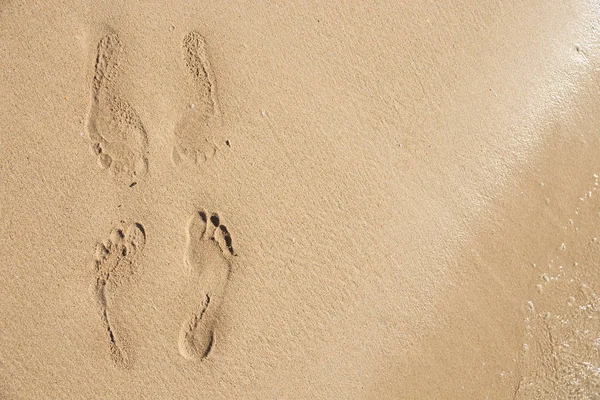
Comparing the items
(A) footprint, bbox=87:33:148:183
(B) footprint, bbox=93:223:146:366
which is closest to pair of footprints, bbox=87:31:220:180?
(A) footprint, bbox=87:33:148:183

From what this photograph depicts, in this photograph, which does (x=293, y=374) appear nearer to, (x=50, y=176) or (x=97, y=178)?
(x=97, y=178)

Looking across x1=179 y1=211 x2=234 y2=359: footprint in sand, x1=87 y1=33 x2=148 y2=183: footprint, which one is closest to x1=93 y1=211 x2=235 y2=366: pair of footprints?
x1=179 y1=211 x2=234 y2=359: footprint in sand

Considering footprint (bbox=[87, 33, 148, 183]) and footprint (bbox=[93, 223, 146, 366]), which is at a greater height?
footprint (bbox=[87, 33, 148, 183])

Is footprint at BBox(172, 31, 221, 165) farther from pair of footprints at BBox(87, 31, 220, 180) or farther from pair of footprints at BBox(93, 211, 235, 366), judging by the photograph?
pair of footprints at BBox(93, 211, 235, 366)

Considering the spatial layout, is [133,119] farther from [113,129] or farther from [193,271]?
[193,271]

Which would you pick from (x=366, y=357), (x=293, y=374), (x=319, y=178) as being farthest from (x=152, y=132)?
(x=366, y=357)

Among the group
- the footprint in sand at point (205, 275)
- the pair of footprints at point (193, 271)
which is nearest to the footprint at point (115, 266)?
the pair of footprints at point (193, 271)

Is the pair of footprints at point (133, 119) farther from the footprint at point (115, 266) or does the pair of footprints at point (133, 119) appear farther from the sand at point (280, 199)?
the footprint at point (115, 266)
